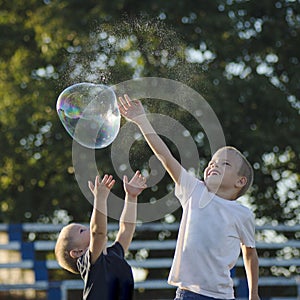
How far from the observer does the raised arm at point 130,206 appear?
473 cm

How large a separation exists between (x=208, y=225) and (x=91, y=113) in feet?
3.28

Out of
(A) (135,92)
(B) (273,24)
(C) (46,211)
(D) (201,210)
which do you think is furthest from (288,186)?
(D) (201,210)

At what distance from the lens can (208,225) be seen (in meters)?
4.94

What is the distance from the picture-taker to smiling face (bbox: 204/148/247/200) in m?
5.06

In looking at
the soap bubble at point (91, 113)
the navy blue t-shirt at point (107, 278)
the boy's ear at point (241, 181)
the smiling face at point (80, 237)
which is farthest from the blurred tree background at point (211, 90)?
the navy blue t-shirt at point (107, 278)

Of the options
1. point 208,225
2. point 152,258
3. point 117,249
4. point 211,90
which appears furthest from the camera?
point 152,258

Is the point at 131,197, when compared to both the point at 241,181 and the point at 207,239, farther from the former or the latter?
the point at 241,181

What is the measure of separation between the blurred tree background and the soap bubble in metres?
5.86

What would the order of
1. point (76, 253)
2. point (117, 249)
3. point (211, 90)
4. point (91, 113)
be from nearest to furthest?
point (117, 249)
point (76, 253)
point (91, 113)
point (211, 90)

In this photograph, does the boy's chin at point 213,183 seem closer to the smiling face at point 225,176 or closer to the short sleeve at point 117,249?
the smiling face at point 225,176

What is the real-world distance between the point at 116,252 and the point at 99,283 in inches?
7.8

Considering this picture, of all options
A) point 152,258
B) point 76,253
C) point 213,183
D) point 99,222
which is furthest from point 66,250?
point 152,258

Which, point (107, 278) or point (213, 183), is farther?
point (213, 183)

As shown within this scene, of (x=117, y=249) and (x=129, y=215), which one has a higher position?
(x=129, y=215)
